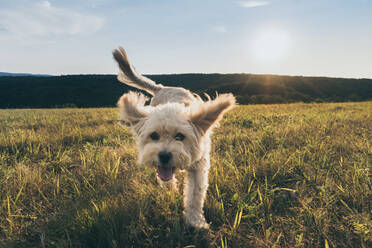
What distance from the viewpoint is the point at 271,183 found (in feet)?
9.92

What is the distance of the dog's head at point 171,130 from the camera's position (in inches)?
101

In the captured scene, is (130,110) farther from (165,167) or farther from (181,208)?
(181,208)

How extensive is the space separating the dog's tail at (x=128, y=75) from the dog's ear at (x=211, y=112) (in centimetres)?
321

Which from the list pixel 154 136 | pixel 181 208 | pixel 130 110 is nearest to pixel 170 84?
pixel 130 110

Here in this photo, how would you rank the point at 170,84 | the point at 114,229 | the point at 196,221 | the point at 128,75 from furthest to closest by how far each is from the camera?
the point at 170,84 < the point at 128,75 < the point at 196,221 < the point at 114,229

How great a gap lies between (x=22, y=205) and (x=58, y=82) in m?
56.8

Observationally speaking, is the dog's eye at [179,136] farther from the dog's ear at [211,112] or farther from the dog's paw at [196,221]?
the dog's paw at [196,221]

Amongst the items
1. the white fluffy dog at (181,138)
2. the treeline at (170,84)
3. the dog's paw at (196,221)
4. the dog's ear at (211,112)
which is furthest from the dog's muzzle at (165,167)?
the treeline at (170,84)

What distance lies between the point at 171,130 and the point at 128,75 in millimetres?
3776

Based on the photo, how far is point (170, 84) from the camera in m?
47.0

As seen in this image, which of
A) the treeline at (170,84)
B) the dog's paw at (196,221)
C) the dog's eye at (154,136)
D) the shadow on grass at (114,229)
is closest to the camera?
the shadow on grass at (114,229)

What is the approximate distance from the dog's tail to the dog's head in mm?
2630

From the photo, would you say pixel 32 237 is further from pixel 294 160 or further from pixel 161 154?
pixel 294 160

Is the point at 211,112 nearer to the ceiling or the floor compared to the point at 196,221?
nearer to the ceiling
